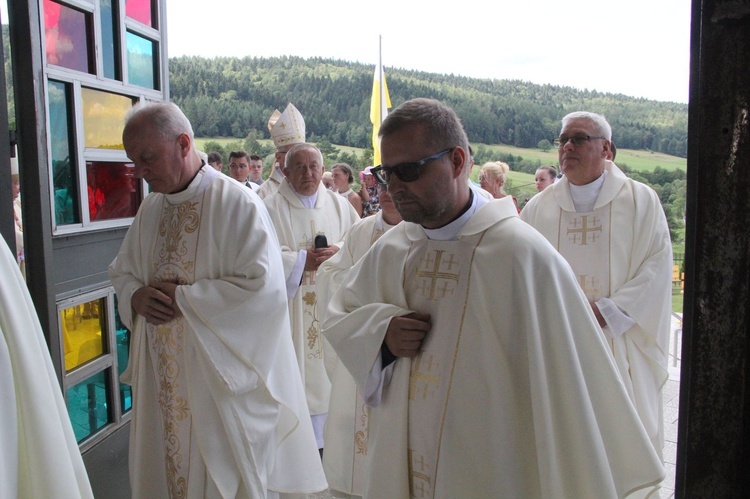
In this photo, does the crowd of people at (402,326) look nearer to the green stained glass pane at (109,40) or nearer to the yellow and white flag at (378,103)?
the green stained glass pane at (109,40)

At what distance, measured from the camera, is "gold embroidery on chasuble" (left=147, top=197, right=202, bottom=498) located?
3.15 metres

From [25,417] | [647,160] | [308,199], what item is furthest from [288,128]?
[647,160]

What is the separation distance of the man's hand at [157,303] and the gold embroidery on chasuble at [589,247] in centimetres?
211

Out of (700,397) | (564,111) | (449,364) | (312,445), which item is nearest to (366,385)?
(449,364)

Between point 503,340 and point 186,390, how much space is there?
181cm

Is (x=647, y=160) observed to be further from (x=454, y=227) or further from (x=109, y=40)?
(x=454, y=227)

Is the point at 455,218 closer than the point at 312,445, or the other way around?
the point at 455,218

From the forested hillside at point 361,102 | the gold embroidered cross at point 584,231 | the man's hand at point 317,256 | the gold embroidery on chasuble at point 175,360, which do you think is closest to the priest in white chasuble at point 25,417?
the gold embroidery on chasuble at point 175,360

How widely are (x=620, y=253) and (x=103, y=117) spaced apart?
2925mm

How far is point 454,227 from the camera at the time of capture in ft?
7.07

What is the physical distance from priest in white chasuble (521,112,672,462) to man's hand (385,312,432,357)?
1.66m

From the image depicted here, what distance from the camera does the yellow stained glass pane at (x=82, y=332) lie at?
10.8ft

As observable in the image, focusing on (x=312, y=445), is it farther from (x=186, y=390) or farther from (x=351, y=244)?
(x=351, y=244)

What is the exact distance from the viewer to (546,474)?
1.82m
